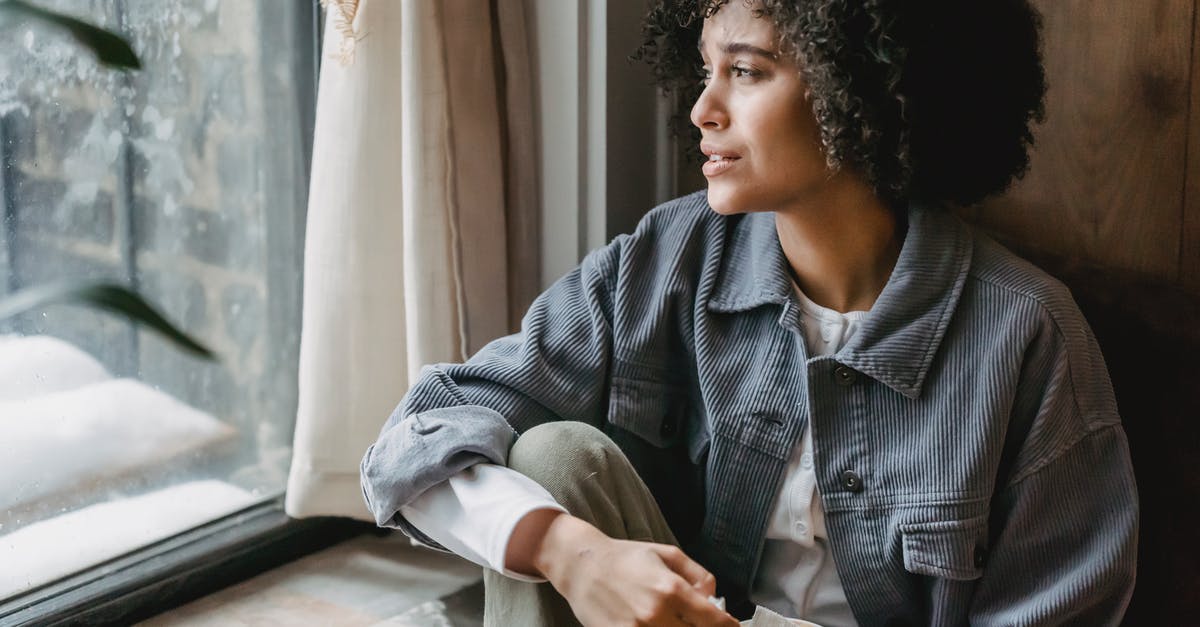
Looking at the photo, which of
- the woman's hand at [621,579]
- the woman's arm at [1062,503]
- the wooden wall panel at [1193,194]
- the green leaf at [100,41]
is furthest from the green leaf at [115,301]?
the wooden wall panel at [1193,194]

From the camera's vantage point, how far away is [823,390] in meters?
1.29

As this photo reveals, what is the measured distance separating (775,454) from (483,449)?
0.33 m

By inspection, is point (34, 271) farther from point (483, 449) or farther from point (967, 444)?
point (967, 444)

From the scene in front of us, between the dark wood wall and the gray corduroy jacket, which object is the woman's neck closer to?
the gray corduroy jacket

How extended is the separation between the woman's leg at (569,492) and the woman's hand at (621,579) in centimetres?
5

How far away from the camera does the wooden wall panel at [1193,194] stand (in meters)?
1.39

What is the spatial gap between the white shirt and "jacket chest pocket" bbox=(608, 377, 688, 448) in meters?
0.16

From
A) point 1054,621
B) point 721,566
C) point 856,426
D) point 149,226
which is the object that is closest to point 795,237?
point 856,426

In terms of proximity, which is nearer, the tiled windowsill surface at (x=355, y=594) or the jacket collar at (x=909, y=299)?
the jacket collar at (x=909, y=299)

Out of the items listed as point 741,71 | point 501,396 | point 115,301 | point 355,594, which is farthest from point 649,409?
point 115,301

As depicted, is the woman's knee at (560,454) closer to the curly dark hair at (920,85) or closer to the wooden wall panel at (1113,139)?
the curly dark hair at (920,85)

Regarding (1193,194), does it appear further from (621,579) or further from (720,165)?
(621,579)

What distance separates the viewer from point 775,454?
1.33 meters

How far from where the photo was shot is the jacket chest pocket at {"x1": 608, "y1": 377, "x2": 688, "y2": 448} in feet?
4.57
